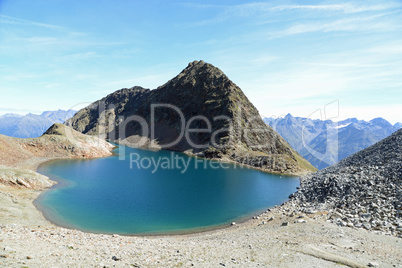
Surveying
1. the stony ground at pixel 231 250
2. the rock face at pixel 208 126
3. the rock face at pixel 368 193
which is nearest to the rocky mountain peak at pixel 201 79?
the rock face at pixel 208 126

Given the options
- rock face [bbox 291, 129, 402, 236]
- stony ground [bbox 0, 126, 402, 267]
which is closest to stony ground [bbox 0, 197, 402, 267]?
stony ground [bbox 0, 126, 402, 267]

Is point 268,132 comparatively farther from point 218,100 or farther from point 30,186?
point 30,186

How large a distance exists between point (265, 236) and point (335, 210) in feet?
46.9

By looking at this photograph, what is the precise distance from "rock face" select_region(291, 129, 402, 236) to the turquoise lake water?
35.1ft

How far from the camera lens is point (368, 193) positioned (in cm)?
3412

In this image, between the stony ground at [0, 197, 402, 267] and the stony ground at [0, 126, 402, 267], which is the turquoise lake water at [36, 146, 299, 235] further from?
the stony ground at [0, 197, 402, 267]

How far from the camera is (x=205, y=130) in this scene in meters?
138

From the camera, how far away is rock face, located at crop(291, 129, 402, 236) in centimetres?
2810

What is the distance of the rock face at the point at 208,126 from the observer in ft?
375

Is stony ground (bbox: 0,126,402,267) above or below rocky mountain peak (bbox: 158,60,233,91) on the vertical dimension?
below

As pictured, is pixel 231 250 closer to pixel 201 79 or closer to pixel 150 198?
pixel 150 198

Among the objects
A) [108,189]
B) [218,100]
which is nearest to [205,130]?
[218,100]

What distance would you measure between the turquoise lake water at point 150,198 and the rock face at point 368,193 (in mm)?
10714

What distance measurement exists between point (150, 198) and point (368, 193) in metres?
36.7
